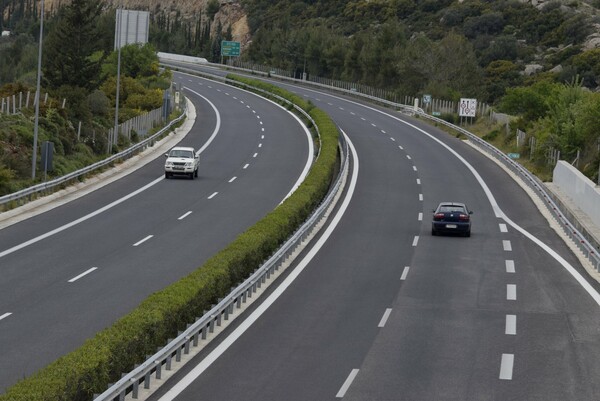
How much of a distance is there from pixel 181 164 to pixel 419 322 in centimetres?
3068

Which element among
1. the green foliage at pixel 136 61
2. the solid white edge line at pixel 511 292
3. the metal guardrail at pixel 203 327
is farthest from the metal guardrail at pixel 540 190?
the green foliage at pixel 136 61

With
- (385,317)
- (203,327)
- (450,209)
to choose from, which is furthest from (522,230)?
(203,327)

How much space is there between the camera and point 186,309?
22484mm

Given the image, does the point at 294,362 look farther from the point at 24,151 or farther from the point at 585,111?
the point at 585,111

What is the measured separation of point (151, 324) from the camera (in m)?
20.0

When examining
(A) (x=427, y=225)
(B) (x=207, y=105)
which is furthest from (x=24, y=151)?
(B) (x=207, y=105)

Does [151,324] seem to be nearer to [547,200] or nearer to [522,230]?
[522,230]

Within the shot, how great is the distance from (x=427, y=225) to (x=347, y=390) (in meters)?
25.0

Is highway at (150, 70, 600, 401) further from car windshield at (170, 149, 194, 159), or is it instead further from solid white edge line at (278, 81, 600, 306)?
car windshield at (170, 149, 194, 159)

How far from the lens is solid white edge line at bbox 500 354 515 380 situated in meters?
20.6

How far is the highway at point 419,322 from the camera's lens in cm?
1970

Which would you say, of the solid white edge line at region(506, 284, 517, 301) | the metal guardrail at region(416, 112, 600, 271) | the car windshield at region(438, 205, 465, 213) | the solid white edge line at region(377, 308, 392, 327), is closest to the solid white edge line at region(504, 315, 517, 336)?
the solid white edge line at region(506, 284, 517, 301)

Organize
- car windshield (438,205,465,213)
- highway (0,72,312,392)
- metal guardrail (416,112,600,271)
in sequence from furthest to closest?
car windshield (438,205,465,213), metal guardrail (416,112,600,271), highway (0,72,312,392)

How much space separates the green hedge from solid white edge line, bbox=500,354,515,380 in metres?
6.63
